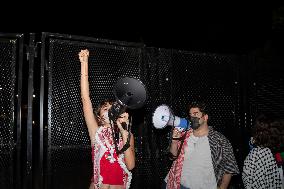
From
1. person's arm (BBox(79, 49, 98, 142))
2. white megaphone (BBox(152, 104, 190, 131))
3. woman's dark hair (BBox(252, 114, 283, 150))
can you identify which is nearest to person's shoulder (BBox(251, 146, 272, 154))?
woman's dark hair (BBox(252, 114, 283, 150))

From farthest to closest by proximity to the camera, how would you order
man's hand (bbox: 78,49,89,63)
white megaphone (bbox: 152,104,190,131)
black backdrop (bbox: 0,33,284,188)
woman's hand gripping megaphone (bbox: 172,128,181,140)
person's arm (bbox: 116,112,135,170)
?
woman's hand gripping megaphone (bbox: 172,128,181,140) → white megaphone (bbox: 152,104,190,131) → man's hand (bbox: 78,49,89,63) → black backdrop (bbox: 0,33,284,188) → person's arm (bbox: 116,112,135,170)

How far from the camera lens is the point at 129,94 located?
3.20 metres

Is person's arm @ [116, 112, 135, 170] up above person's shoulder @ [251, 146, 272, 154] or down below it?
above

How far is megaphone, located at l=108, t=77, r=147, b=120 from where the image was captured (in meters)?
3.09

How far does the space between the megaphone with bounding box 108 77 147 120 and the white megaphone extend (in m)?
0.51

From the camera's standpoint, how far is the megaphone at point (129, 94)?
3.09 metres

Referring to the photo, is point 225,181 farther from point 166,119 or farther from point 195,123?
point 166,119

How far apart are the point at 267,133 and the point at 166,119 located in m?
1.19

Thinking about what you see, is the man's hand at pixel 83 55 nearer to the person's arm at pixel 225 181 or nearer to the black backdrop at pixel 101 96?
the black backdrop at pixel 101 96

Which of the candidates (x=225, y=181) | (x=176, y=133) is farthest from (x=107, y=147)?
(x=225, y=181)

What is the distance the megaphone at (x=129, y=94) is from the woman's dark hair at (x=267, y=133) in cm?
147

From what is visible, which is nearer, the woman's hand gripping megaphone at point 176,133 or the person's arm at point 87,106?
the person's arm at point 87,106

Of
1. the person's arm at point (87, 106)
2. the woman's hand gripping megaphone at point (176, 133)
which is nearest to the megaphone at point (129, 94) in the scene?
the person's arm at point (87, 106)

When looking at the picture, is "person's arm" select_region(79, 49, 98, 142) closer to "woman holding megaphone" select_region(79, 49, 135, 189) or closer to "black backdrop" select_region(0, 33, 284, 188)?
"woman holding megaphone" select_region(79, 49, 135, 189)
